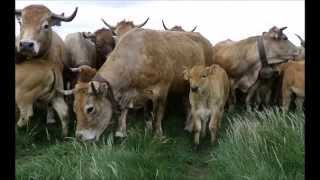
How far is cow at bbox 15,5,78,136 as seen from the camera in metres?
9.20

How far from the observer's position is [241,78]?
12.1 metres

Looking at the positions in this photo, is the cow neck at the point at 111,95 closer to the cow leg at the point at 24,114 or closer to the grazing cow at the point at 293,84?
the cow leg at the point at 24,114

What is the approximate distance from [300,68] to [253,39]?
6.04ft

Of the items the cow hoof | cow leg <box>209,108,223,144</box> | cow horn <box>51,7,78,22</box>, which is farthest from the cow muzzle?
cow leg <box>209,108,223,144</box>

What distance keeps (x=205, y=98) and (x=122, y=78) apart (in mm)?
1476

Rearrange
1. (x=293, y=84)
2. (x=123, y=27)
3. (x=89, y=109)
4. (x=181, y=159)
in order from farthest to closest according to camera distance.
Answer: (x=123, y=27) → (x=293, y=84) → (x=89, y=109) → (x=181, y=159)

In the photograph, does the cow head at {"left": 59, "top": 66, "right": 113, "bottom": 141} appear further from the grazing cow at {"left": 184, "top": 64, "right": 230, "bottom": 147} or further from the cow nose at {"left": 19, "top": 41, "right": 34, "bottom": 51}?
the grazing cow at {"left": 184, "top": 64, "right": 230, "bottom": 147}

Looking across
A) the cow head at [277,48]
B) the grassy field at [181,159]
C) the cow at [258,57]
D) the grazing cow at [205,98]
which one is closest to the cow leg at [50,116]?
the grassy field at [181,159]

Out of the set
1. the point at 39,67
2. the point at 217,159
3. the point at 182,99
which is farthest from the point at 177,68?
the point at 217,159

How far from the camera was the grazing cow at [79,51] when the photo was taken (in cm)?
1136

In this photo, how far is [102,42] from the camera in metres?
11.9

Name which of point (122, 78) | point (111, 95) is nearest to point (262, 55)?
point (122, 78)

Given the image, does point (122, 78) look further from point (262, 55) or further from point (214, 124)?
point (262, 55)

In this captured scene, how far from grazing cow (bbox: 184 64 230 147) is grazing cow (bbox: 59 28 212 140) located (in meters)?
0.61
